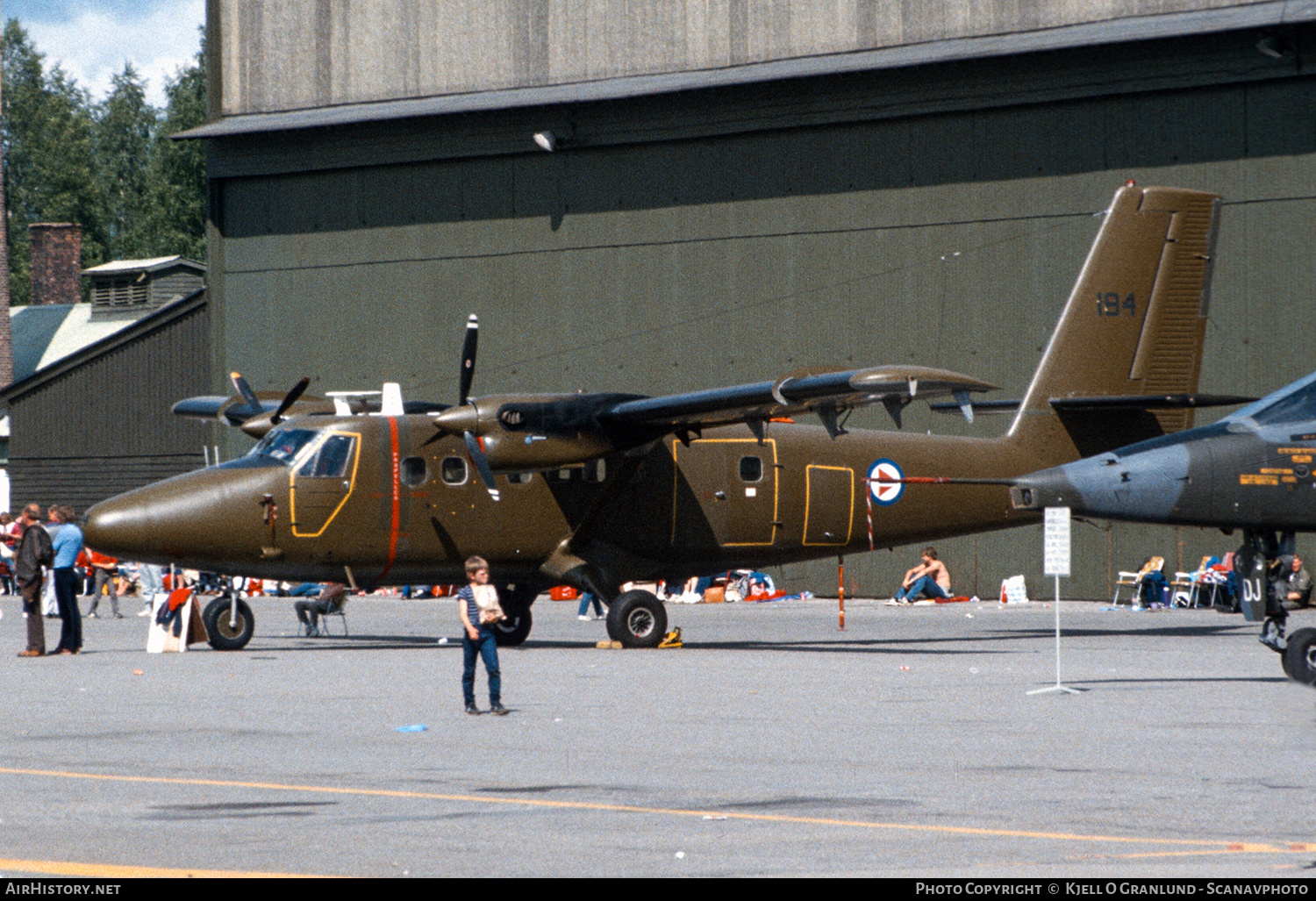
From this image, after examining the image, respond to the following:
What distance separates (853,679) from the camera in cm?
1766

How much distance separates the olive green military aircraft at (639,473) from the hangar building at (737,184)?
9820 mm

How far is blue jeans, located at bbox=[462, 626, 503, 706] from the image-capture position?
46.9ft

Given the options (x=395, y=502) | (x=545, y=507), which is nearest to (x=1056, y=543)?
(x=545, y=507)

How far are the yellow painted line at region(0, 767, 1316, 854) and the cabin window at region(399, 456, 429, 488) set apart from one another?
11.1 metres

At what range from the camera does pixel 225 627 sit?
22141mm

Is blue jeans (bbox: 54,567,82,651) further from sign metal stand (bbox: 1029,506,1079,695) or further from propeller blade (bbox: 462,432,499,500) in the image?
sign metal stand (bbox: 1029,506,1079,695)

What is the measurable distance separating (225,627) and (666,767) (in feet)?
40.9

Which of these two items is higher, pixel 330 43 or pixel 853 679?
pixel 330 43

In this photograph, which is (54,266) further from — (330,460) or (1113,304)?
(1113,304)

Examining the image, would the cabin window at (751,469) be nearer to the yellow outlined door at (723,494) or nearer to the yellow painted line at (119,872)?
the yellow outlined door at (723,494)

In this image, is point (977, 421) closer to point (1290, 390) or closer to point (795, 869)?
point (1290, 390)

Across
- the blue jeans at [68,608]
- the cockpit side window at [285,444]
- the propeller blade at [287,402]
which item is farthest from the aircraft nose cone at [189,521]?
the propeller blade at [287,402]
